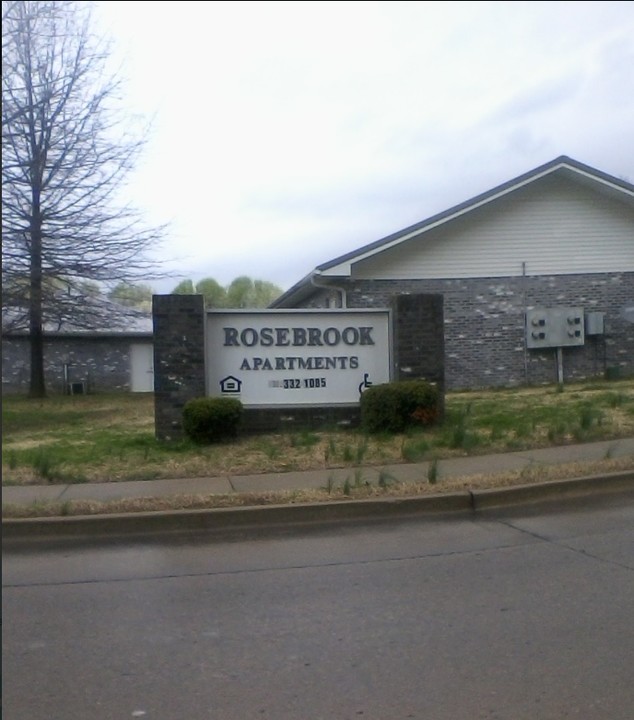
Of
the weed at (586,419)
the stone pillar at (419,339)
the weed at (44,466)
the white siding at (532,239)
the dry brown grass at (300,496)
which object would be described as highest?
the white siding at (532,239)

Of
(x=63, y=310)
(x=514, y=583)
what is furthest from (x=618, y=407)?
(x=63, y=310)

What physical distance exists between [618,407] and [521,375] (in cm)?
860

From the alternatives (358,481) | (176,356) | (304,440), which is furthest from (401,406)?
(358,481)

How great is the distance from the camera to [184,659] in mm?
5730

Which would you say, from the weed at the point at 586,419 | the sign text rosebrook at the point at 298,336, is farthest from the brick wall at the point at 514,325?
the weed at the point at 586,419

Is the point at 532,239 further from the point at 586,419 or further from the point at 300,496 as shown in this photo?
the point at 300,496

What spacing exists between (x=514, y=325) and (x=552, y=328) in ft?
2.87

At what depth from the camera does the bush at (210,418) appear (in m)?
13.2

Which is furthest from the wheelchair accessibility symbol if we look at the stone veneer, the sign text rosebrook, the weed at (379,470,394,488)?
the weed at (379,470,394,488)

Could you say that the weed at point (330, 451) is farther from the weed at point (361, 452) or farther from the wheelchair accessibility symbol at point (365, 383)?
the wheelchair accessibility symbol at point (365, 383)

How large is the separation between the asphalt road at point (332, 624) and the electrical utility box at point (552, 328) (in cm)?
1453

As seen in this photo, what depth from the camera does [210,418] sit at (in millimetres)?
13180

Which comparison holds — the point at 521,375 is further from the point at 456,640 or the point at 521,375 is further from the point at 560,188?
the point at 456,640

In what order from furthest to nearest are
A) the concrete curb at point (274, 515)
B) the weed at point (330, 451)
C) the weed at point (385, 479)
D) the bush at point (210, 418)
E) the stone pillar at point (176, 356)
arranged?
the stone pillar at point (176, 356)
the bush at point (210, 418)
the weed at point (330, 451)
the weed at point (385, 479)
the concrete curb at point (274, 515)
